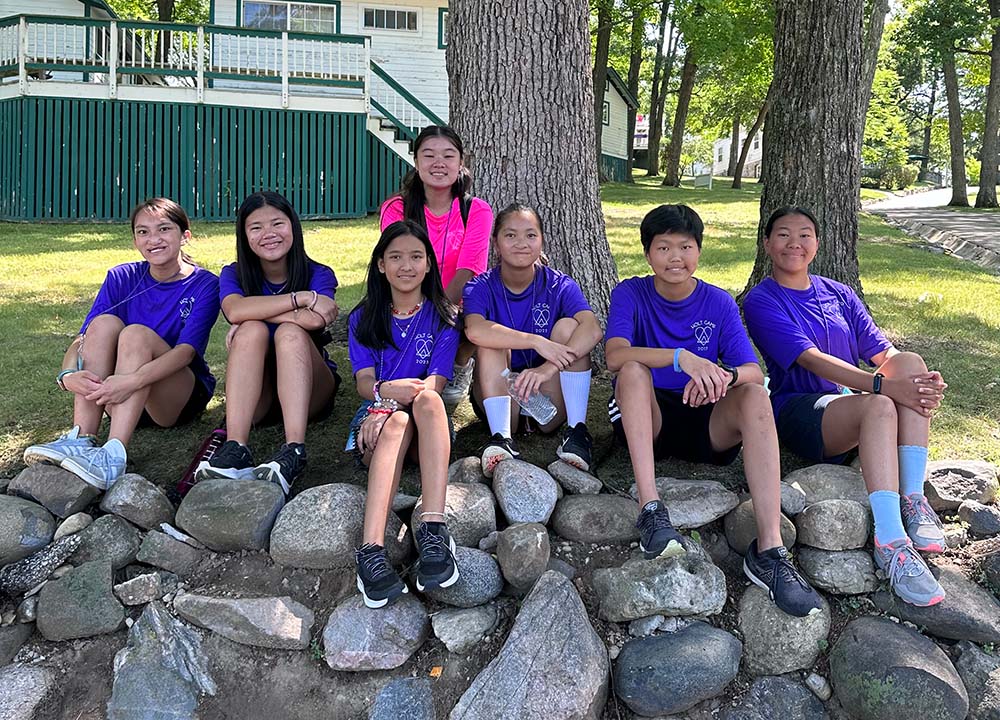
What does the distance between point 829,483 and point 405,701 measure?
1811 millimetres

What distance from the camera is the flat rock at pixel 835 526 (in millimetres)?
3027

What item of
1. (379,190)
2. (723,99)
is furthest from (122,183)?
(723,99)

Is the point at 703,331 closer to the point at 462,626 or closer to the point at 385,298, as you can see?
the point at 385,298

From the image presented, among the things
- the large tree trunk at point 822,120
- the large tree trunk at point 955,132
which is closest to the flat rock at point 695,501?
the large tree trunk at point 822,120

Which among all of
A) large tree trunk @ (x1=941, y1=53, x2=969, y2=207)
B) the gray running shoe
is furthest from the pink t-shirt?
large tree trunk @ (x1=941, y1=53, x2=969, y2=207)

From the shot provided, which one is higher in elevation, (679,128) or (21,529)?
(679,128)

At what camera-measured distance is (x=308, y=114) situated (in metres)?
12.9

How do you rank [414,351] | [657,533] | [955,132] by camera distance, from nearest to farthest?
[657,533] → [414,351] → [955,132]

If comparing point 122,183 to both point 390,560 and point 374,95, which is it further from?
point 390,560

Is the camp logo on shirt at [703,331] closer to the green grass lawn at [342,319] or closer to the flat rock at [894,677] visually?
the green grass lawn at [342,319]

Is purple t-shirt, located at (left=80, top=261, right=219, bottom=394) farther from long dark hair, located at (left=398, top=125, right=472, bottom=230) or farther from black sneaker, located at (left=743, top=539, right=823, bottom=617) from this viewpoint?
black sneaker, located at (left=743, top=539, right=823, bottom=617)

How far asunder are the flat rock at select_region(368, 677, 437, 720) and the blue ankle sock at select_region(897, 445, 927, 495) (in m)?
1.84

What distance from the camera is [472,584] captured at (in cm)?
288

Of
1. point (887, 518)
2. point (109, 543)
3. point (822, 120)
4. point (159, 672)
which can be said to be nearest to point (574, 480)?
point (887, 518)
